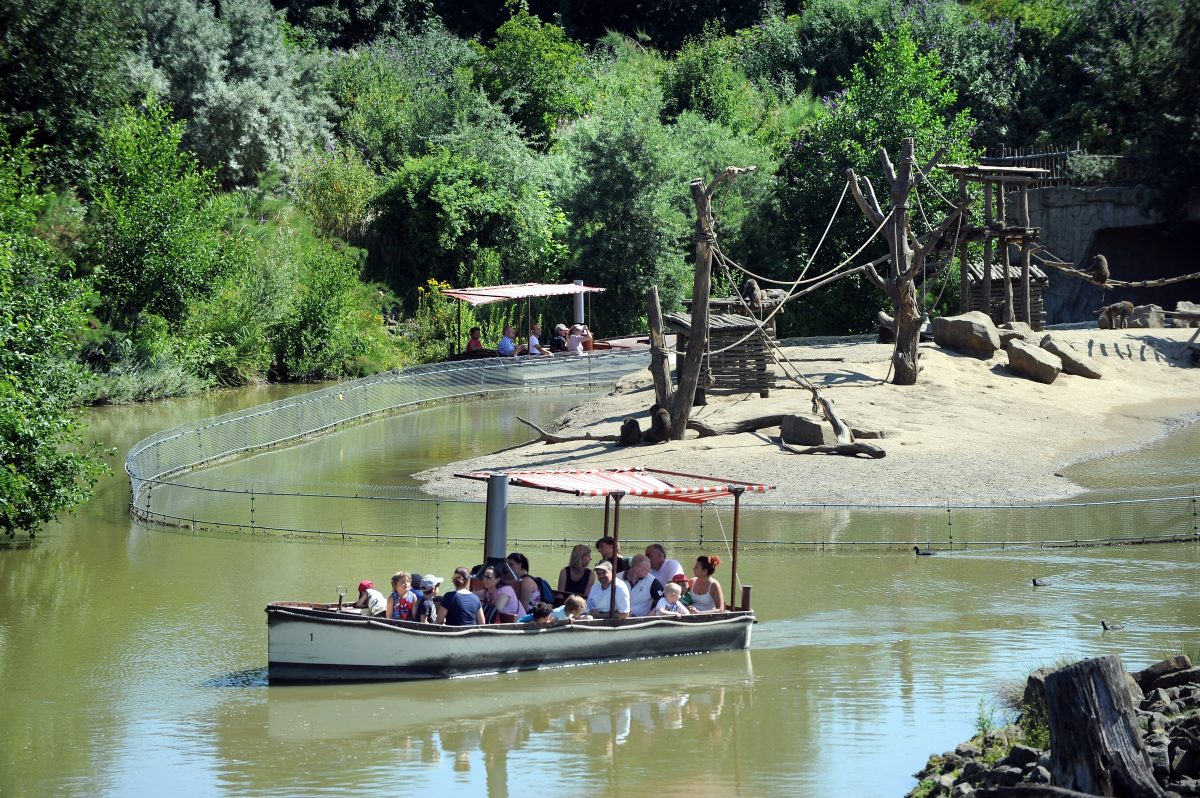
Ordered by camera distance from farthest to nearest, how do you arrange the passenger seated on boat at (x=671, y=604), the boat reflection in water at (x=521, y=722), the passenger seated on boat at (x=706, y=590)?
the passenger seated on boat at (x=706, y=590) → the passenger seated on boat at (x=671, y=604) → the boat reflection in water at (x=521, y=722)

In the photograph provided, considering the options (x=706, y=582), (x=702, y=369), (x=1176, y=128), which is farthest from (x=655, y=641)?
(x=1176, y=128)

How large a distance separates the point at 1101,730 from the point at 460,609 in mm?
7744

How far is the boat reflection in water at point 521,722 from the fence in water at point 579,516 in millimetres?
5608

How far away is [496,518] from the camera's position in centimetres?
1825

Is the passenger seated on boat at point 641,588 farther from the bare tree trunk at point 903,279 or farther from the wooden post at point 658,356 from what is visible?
the bare tree trunk at point 903,279

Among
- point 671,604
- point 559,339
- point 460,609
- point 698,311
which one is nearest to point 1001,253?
point 559,339

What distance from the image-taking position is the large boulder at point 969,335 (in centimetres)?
3691

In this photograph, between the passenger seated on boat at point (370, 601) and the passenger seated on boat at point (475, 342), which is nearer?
the passenger seated on boat at point (370, 601)

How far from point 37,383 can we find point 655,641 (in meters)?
10.8

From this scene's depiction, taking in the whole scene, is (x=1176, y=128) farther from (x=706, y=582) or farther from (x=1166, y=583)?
(x=706, y=582)

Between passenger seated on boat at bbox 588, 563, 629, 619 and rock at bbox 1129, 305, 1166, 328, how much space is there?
30.4 meters

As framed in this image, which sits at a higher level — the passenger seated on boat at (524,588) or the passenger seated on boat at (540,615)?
the passenger seated on boat at (524,588)

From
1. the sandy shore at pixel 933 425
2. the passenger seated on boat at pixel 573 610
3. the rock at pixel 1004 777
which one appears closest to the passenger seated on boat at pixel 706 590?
the passenger seated on boat at pixel 573 610

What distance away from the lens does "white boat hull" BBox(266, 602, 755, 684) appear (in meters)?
16.0
